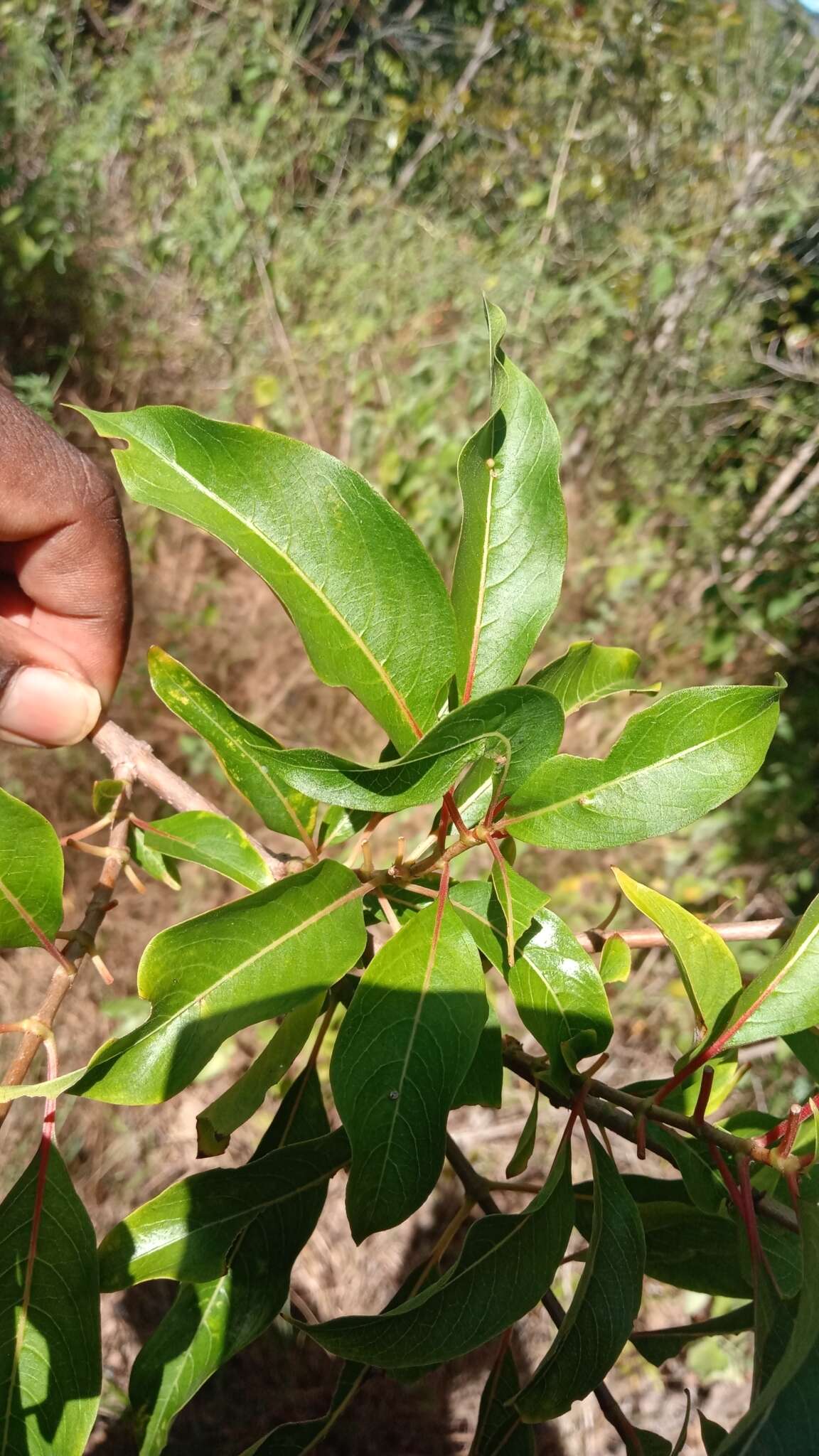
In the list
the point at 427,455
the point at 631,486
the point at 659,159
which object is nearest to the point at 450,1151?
the point at 427,455

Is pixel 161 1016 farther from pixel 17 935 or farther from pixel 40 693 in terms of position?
pixel 40 693

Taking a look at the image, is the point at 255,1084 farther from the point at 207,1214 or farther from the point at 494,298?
the point at 494,298

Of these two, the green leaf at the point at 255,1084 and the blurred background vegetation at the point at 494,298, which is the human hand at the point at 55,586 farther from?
the blurred background vegetation at the point at 494,298

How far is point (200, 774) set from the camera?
2570mm

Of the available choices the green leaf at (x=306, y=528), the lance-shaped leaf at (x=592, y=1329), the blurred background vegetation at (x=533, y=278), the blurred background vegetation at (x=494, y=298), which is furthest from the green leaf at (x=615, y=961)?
the blurred background vegetation at (x=533, y=278)

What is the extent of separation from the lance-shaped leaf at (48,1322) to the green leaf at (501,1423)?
32 cm

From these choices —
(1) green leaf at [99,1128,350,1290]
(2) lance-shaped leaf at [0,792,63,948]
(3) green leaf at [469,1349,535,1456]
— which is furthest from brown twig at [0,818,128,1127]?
(3) green leaf at [469,1349,535,1456]

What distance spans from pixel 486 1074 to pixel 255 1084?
18 cm

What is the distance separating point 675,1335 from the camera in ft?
2.72

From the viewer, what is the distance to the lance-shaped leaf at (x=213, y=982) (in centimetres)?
52

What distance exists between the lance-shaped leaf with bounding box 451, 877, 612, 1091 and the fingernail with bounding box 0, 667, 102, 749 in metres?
0.54

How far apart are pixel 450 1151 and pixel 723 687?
1.59ft

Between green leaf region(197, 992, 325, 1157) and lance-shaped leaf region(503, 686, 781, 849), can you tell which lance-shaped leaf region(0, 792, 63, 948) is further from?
lance-shaped leaf region(503, 686, 781, 849)

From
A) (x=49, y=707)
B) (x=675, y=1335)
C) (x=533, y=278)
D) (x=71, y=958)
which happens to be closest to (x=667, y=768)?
(x=71, y=958)
